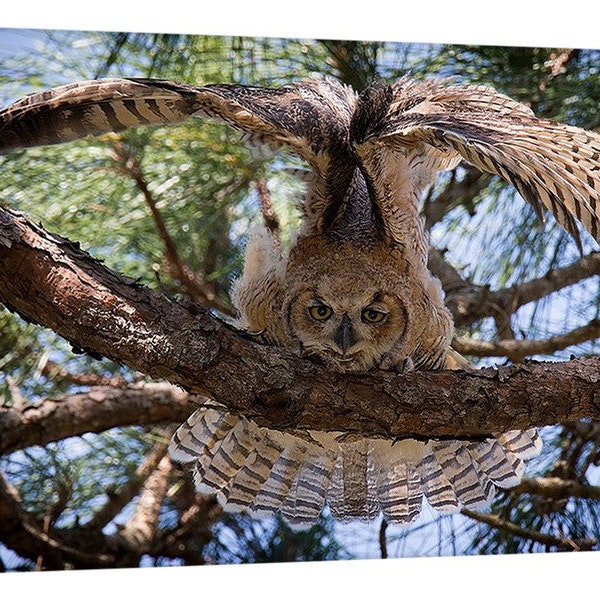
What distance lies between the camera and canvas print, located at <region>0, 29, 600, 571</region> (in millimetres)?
1853

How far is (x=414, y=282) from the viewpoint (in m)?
2.31

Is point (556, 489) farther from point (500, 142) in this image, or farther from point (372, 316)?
point (500, 142)

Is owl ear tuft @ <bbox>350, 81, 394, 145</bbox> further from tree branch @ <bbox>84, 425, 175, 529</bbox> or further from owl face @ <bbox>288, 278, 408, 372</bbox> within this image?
tree branch @ <bbox>84, 425, 175, 529</bbox>

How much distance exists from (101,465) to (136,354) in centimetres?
133

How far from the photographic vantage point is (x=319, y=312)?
2.31 meters

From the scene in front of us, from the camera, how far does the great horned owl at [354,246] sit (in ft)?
5.74

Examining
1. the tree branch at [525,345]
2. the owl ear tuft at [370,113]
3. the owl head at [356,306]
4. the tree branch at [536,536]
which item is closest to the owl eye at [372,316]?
the owl head at [356,306]

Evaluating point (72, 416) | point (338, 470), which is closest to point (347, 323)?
point (338, 470)

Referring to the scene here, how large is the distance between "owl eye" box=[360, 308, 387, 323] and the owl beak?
5cm

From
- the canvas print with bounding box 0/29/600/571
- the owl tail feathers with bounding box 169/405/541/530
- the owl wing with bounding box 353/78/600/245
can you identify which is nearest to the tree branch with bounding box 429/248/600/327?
the canvas print with bounding box 0/29/600/571

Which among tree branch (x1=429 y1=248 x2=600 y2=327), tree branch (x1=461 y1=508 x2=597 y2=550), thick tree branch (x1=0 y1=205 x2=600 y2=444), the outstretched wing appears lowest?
thick tree branch (x1=0 y1=205 x2=600 y2=444)

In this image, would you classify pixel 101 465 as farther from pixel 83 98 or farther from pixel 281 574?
pixel 83 98

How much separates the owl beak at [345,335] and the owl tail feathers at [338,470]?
0.45 m

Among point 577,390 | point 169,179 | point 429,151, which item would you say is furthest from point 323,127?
point 169,179
